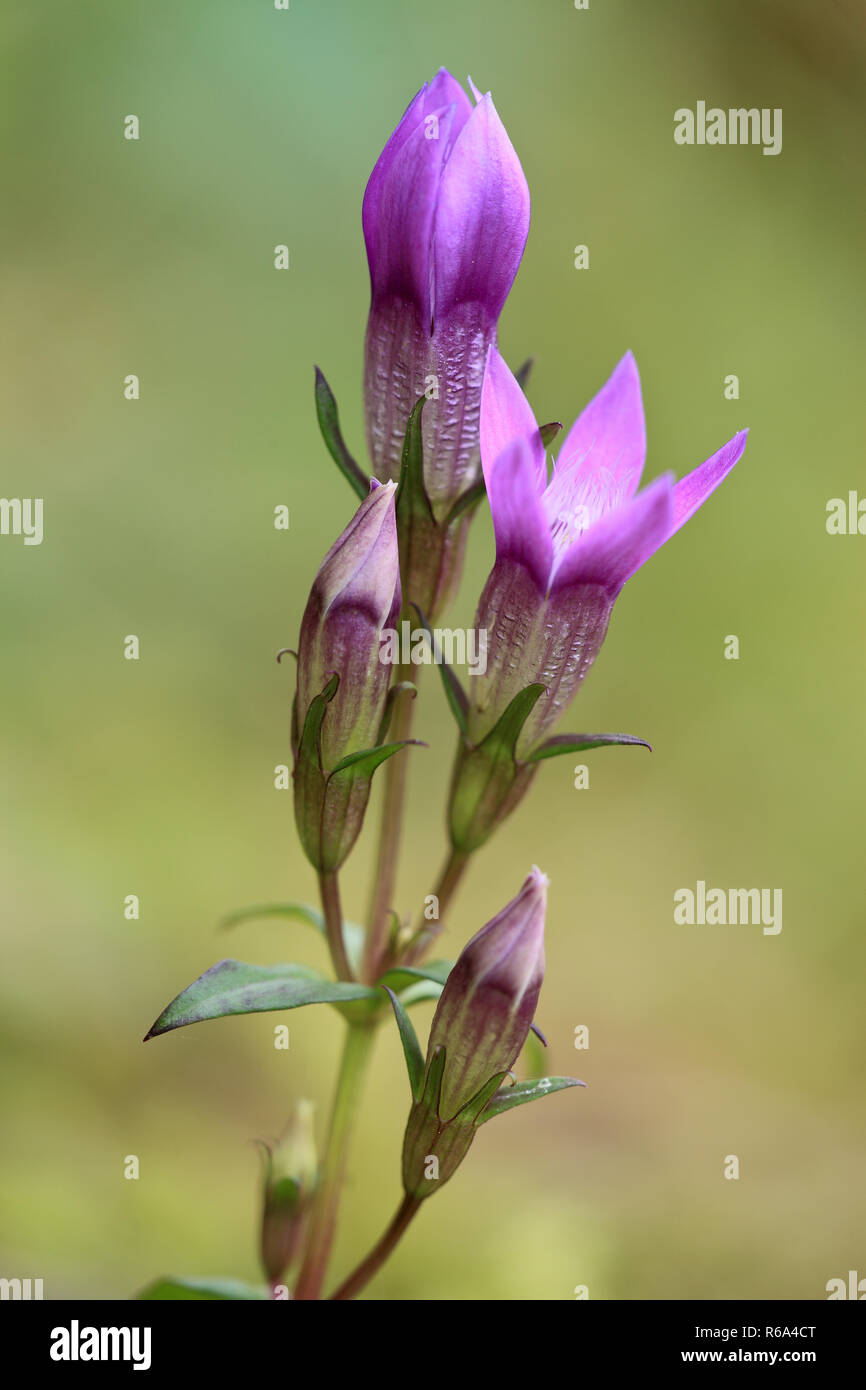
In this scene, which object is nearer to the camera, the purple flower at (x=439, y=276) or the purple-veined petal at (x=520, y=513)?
the purple-veined petal at (x=520, y=513)

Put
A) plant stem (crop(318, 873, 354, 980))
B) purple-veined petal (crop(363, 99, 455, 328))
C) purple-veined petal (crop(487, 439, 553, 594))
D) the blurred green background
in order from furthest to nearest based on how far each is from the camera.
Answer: the blurred green background, plant stem (crop(318, 873, 354, 980)), purple-veined petal (crop(363, 99, 455, 328)), purple-veined petal (crop(487, 439, 553, 594))

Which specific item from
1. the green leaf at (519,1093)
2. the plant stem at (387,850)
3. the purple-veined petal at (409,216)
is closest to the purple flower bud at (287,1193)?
the plant stem at (387,850)

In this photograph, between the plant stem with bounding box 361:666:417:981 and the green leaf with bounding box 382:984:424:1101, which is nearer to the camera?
the green leaf with bounding box 382:984:424:1101

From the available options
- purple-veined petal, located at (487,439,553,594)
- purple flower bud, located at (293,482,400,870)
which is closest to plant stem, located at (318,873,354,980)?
purple flower bud, located at (293,482,400,870)

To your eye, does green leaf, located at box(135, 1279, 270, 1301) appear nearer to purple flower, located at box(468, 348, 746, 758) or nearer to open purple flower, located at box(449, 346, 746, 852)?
open purple flower, located at box(449, 346, 746, 852)

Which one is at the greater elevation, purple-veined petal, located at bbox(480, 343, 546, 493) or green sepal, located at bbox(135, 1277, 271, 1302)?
purple-veined petal, located at bbox(480, 343, 546, 493)

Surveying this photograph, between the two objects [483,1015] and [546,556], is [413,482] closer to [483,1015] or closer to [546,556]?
[546,556]

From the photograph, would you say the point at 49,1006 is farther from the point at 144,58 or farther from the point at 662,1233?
the point at 144,58

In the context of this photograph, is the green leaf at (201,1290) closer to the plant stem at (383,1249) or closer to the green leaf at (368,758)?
the plant stem at (383,1249)
